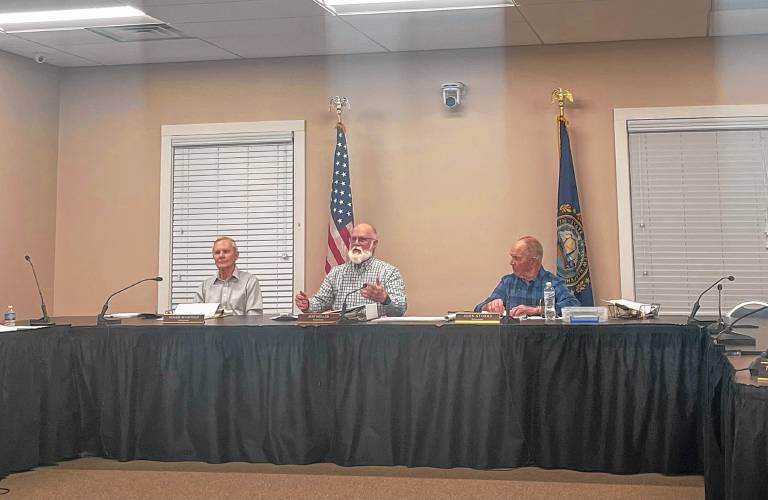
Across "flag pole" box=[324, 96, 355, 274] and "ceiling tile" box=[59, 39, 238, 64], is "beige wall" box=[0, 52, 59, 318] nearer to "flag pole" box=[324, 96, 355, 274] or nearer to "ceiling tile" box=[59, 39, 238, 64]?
"ceiling tile" box=[59, 39, 238, 64]

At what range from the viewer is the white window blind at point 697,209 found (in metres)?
5.73

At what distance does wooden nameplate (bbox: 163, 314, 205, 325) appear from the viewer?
4.23m

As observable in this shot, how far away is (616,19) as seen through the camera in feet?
17.4

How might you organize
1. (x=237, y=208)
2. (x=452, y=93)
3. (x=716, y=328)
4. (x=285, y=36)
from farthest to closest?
(x=237, y=208), (x=452, y=93), (x=285, y=36), (x=716, y=328)

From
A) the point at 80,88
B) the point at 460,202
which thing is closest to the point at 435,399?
the point at 460,202

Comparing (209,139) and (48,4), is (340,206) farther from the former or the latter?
(48,4)

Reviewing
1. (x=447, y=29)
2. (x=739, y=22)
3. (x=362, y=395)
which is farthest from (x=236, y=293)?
(x=739, y=22)

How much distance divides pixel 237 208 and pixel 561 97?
2556 mm

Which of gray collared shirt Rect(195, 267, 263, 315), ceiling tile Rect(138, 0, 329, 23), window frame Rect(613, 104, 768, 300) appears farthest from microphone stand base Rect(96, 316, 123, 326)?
window frame Rect(613, 104, 768, 300)

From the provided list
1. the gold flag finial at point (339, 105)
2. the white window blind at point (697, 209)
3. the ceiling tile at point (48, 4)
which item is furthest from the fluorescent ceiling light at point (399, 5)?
the white window blind at point (697, 209)

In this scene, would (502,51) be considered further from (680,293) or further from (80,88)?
(80,88)

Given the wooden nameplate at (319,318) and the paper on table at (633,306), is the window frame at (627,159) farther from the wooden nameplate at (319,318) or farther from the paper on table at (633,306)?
the wooden nameplate at (319,318)

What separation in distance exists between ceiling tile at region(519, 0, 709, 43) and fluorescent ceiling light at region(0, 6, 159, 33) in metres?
2.43

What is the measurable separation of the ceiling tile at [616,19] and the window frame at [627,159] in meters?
0.51
